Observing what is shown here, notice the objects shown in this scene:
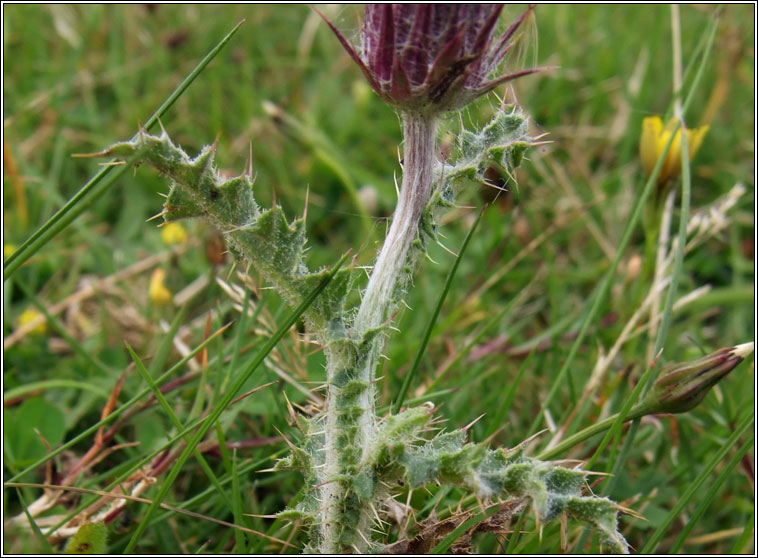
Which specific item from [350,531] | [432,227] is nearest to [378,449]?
[350,531]

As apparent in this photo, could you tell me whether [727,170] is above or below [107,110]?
below

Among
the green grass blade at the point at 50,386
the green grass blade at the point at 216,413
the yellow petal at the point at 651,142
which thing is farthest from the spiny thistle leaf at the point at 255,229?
the yellow petal at the point at 651,142

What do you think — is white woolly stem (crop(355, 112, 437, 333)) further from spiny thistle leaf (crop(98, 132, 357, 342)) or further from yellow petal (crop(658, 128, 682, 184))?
yellow petal (crop(658, 128, 682, 184))

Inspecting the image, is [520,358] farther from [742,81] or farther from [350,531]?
[742,81]

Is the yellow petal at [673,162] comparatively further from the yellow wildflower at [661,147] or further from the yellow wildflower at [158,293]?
the yellow wildflower at [158,293]

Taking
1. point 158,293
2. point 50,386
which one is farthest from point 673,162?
point 50,386
